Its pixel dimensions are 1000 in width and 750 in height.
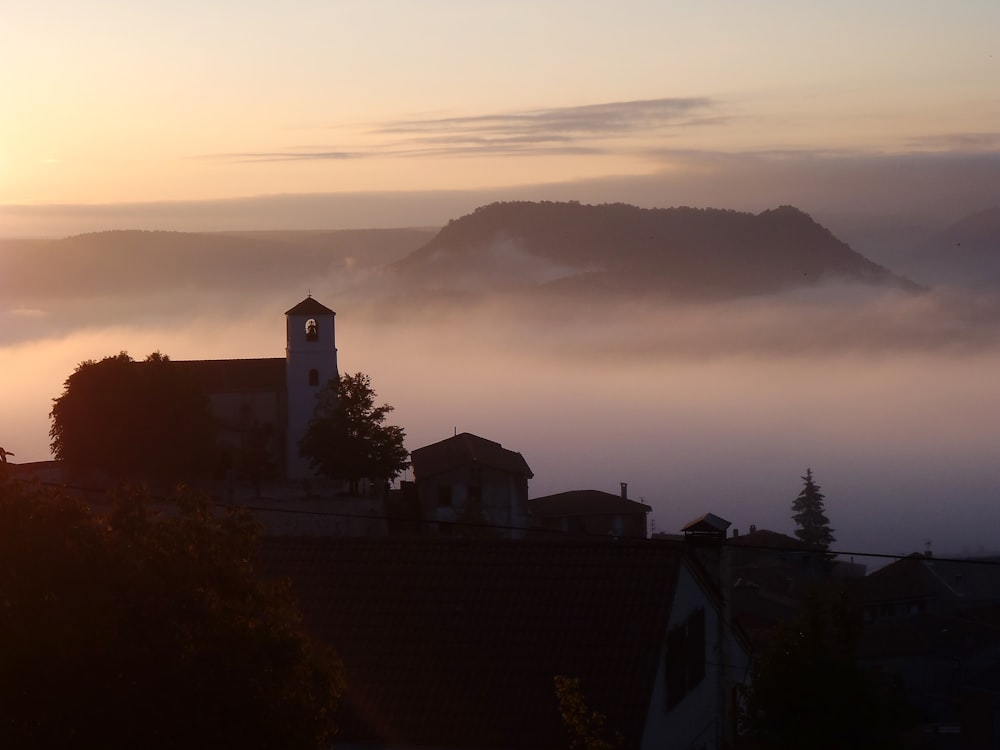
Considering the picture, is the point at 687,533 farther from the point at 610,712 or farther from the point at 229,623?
the point at 229,623

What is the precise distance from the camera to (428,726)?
59.0 feet

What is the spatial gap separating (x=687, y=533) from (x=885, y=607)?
133ft

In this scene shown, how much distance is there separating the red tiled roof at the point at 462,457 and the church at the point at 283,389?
810 cm

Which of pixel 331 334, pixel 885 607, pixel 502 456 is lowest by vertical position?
pixel 885 607

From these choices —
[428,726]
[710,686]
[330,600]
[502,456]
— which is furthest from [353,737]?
[502,456]

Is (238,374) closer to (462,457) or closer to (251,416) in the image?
(251,416)

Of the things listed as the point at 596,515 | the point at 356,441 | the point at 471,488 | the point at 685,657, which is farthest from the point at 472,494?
the point at 685,657

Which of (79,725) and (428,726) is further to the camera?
(428,726)

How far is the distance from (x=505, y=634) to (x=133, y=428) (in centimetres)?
4315

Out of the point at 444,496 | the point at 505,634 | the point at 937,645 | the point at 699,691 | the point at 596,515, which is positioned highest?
the point at 444,496

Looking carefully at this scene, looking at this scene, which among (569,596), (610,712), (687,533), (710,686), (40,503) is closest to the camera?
(40,503)

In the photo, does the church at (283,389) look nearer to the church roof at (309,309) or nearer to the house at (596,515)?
the church roof at (309,309)

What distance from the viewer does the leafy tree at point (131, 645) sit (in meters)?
11.7

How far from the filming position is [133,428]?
59.9m
